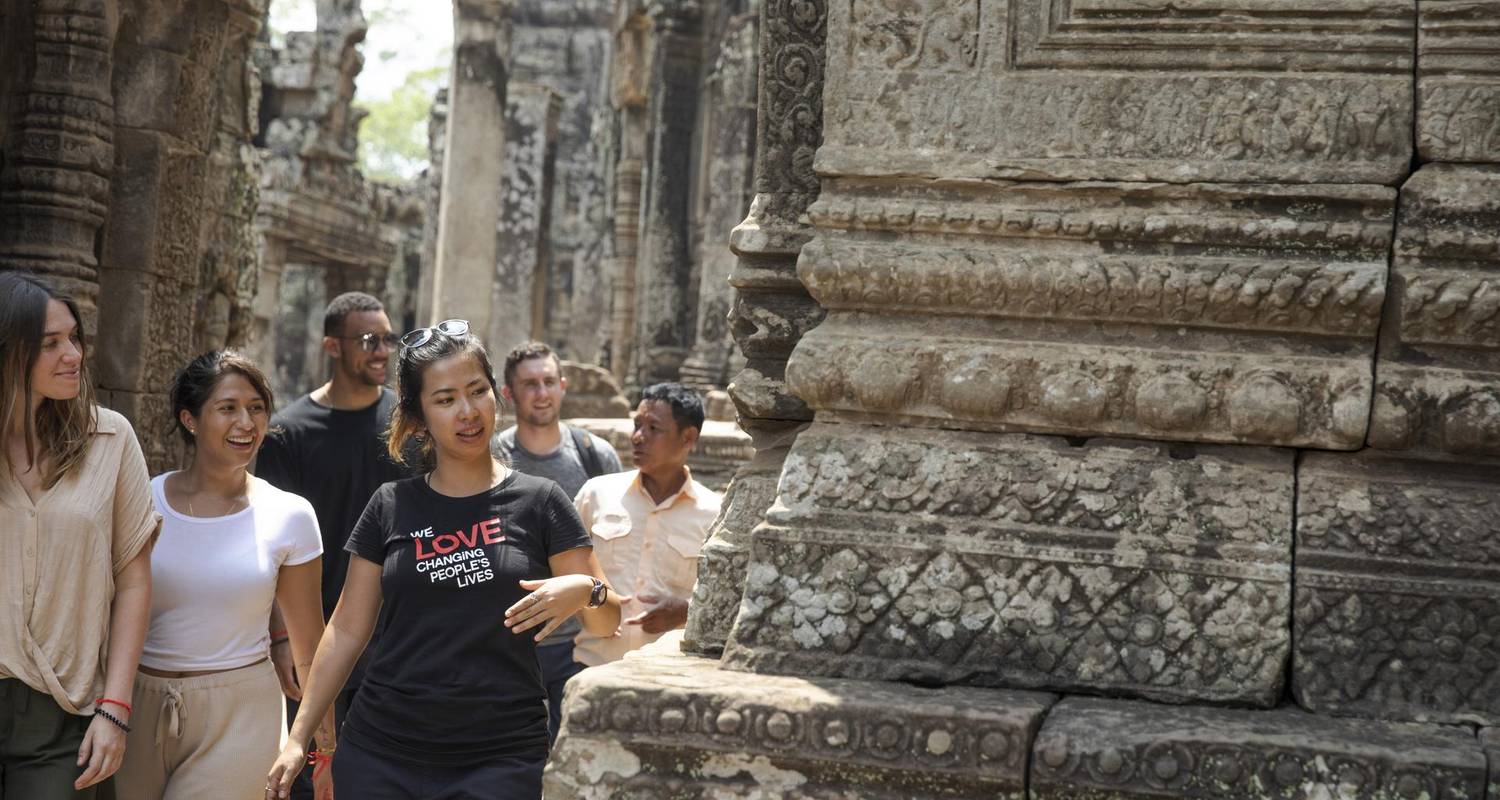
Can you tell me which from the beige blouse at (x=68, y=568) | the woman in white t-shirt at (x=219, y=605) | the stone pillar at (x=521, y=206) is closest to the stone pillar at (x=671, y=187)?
the stone pillar at (x=521, y=206)

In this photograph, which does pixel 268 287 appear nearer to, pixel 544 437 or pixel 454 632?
pixel 544 437

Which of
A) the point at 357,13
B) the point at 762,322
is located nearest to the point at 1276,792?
the point at 762,322

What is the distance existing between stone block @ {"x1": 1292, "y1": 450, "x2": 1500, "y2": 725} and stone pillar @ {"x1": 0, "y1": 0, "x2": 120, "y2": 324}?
5.18 metres

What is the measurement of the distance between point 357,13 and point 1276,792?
20921mm

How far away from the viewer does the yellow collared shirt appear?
4.96 m

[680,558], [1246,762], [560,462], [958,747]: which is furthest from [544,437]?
[1246,762]

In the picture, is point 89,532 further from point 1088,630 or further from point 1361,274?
point 1361,274

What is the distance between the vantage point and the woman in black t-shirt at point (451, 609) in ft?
10.8

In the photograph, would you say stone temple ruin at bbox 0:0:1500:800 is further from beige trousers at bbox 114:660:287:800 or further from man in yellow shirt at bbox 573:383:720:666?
man in yellow shirt at bbox 573:383:720:666

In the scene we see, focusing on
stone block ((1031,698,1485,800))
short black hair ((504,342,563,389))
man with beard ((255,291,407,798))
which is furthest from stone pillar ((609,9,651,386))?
stone block ((1031,698,1485,800))

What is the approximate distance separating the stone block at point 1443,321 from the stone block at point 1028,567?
0.21 meters

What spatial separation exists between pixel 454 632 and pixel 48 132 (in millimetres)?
3901

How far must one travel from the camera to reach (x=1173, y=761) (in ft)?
7.42

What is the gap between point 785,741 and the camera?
2402 millimetres
